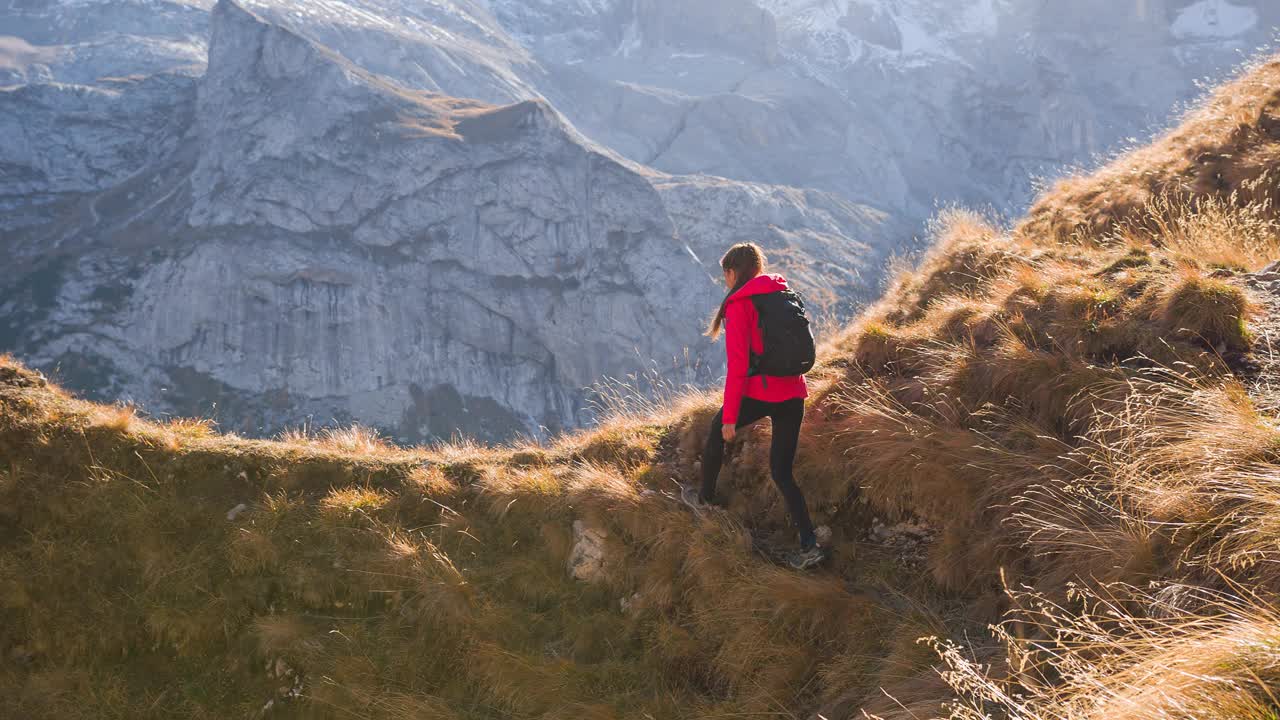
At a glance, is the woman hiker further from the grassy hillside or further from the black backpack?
the grassy hillside

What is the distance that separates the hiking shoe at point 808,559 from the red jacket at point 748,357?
44.9 inches

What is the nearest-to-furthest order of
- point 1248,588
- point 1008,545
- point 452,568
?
1. point 1248,588
2. point 1008,545
3. point 452,568

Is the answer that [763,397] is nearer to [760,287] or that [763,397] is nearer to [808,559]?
[760,287]

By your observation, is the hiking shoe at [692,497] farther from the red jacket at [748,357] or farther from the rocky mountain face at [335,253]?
the rocky mountain face at [335,253]

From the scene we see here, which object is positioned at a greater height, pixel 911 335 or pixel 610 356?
pixel 911 335

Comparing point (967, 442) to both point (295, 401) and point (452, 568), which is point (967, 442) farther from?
point (295, 401)

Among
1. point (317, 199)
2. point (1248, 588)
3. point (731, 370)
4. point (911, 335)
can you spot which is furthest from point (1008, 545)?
point (317, 199)

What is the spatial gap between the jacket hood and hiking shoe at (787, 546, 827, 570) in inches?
80.9

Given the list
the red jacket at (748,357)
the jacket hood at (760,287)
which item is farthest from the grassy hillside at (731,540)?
the jacket hood at (760,287)

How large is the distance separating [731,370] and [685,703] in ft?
8.13

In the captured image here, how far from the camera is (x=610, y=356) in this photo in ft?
486

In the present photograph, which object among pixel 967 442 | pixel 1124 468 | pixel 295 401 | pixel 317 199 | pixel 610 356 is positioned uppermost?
pixel 1124 468

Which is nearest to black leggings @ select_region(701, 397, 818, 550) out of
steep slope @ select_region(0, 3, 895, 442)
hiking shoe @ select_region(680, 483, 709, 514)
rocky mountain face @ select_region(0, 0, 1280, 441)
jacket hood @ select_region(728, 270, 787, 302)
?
hiking shoe @ select_region(680, 483, 709, 514)

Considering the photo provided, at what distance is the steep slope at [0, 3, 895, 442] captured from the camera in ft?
433
